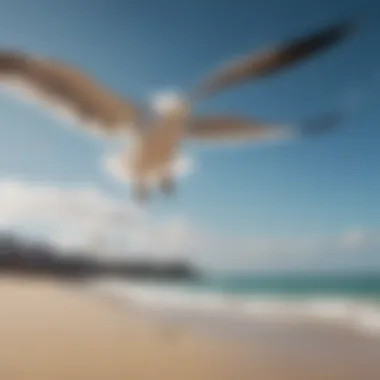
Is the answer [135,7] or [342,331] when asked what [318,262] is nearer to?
[342,331]

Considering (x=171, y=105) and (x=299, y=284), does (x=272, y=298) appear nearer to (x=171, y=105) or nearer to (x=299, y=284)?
(x=299, y=284)

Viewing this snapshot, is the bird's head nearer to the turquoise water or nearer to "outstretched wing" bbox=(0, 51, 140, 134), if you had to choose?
"outstretched wing" bbox=(0, 51, 140, 134)

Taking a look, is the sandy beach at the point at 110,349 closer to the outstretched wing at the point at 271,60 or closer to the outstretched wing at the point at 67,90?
the outstretched wing at the point at 67,90

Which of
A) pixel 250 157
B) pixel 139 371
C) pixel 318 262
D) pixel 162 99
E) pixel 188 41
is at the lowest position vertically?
pixel 139 371

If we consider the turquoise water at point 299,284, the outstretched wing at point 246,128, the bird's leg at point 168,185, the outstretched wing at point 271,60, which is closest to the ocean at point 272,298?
the turquoise water at point 299,284

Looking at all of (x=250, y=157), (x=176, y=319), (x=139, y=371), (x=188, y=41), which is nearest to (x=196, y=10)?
(x=188, y=41)

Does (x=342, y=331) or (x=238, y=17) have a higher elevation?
(x=238, y=17)

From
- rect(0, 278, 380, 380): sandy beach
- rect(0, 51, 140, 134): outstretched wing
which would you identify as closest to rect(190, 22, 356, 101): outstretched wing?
rect(0, 51, 140, 134): outstretched wing

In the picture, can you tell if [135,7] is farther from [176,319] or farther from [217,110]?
[176,319]
